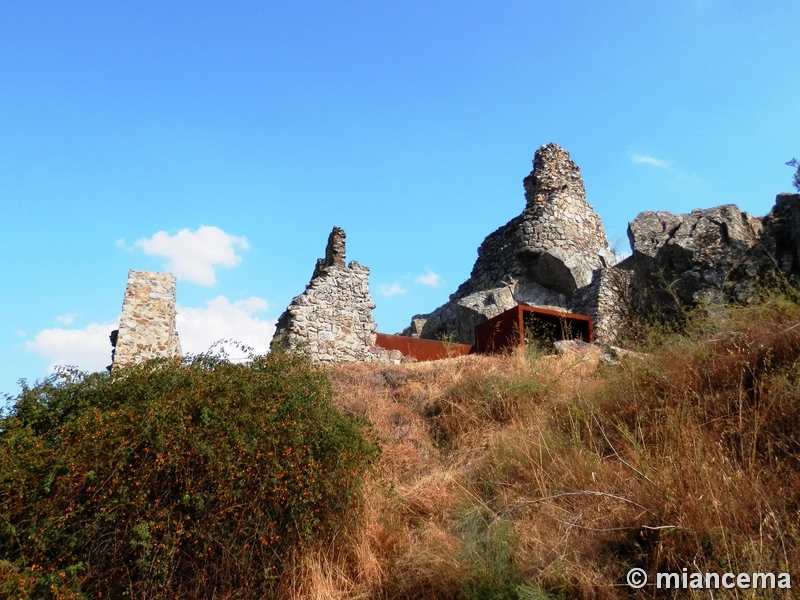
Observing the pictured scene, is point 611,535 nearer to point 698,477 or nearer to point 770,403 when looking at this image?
point 698,477

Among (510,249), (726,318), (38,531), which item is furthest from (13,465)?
(510,249)

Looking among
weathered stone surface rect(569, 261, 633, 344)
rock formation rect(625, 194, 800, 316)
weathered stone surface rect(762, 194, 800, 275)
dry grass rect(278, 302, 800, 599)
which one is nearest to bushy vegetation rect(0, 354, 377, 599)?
dry grass rect(278, 302, 800, 599)

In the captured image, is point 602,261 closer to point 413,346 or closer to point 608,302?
point 608,302

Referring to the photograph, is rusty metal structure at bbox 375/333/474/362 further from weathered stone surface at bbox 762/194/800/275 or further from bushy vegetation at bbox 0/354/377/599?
bushy vegetation at bbox 0/354/377/599

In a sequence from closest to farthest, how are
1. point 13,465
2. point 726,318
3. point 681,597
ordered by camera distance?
1. point 681,597
2. point 13,465
3. point 726,318

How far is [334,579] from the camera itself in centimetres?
571

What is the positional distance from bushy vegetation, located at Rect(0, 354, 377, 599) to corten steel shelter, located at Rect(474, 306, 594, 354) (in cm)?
597

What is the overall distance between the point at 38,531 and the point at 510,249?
1599 centimetres

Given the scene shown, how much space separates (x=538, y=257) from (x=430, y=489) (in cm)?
1274

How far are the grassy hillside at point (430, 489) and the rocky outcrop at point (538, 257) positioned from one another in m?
10.3

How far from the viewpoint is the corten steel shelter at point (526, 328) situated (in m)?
12.0

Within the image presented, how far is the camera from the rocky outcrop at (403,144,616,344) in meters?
17.8

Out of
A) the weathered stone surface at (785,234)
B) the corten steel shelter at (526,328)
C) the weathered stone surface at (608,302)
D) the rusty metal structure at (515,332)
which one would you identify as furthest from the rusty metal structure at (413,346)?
the weathered stone surface at (785,234)

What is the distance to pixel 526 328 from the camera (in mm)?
12273
